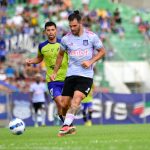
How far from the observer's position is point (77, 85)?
49.8 ft

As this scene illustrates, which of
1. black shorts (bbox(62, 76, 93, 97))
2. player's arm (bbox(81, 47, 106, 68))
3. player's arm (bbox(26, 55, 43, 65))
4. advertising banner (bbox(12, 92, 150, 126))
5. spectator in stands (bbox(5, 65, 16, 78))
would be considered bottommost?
advertising banner (bbox(12, 92, 150, 126))

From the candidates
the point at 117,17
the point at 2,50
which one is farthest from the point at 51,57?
the point at 117,17

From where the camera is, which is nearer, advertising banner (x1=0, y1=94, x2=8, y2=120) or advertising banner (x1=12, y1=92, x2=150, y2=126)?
advertising banner (x1=0, y1=94, x2=8, y2=120)

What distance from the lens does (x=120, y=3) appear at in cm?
4491

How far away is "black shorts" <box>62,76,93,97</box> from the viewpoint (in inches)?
596

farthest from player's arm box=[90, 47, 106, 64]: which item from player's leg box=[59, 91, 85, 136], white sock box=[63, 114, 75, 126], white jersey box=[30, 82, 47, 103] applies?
white jersey box=[30, 82, 47, 103]

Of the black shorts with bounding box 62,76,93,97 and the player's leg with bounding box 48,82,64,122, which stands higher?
the black shorts with bounding box 62,76,93,97

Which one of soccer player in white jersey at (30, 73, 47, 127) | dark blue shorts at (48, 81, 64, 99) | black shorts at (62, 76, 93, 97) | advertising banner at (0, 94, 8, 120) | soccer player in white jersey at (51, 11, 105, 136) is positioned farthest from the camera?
advertising banner at (0, 94, 8, 120)

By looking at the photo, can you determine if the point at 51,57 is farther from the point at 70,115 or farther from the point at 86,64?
the point at 70,115

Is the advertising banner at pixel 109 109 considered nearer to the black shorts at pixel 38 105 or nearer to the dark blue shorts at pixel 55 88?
the black shorts at pixel 38 105

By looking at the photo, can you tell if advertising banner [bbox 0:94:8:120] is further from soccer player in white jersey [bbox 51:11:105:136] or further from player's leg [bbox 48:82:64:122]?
soccer player in white jersey [bbox 51:11:105:136]

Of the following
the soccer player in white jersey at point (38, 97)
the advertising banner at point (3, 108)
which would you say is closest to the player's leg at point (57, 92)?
the soccer player in white jersey at point (38, 97)

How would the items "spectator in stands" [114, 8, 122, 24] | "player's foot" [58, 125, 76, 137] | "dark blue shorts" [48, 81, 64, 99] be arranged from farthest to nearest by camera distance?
1. "spectator in stands" [114, 8, 122, 24]
2. "dark blue shorts" [48, 81, 64, 99]
3. "player's foot" [58, 125, 76, 137]

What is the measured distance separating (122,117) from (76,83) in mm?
15603
